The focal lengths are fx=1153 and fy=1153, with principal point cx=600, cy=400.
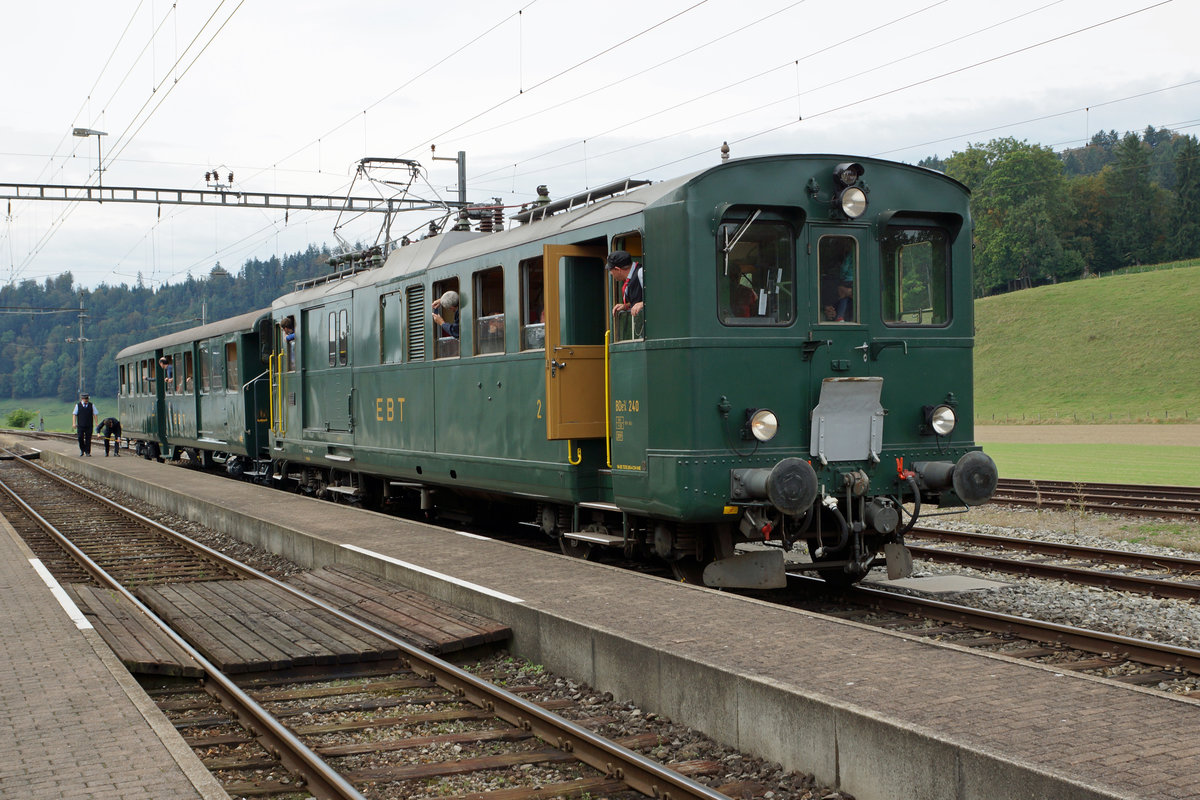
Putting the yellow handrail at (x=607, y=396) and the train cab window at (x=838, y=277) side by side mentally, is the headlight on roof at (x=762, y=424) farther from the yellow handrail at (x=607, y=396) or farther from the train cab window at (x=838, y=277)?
the yellow handrail at (x=607, y=396)

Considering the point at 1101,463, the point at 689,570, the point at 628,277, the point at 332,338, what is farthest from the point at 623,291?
the point at 1101,463

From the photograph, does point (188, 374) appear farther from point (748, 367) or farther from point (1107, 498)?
point (748, 367)

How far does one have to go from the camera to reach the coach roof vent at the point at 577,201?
404 inches

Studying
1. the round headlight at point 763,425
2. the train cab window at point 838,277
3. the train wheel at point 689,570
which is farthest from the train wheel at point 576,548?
the train cab window at point 838,277

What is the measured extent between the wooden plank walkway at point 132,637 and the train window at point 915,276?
5.90 meters

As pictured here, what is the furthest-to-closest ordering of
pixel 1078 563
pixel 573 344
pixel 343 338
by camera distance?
pixel 343 338
pixel 1078 563
pixel 573 344

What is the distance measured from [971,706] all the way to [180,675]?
5.00m

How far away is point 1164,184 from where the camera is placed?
13188 cm

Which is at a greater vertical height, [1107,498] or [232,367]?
[232,367]

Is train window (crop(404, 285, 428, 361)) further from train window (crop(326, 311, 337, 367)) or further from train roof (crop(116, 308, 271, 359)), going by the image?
train roof (crop(116, 308, 271, 359))

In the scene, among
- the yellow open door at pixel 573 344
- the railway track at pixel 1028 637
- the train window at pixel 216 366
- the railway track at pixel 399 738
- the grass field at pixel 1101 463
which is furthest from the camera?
the train window at pixel 216 366

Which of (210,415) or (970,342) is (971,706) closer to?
(970,342)

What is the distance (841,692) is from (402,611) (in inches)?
176

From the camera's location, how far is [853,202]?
9.18m
